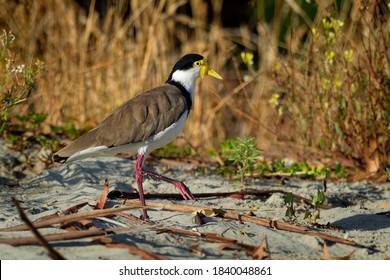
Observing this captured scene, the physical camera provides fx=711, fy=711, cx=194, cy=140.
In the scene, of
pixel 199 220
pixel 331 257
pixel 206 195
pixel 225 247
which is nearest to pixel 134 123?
pixel 206 195

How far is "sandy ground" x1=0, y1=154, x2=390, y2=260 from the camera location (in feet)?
13.1

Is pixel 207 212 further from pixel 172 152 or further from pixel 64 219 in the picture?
pixel 172 152

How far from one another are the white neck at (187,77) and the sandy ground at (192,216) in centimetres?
86

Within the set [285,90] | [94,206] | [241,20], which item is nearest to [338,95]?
[285,90]

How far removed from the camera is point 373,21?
6.27 meters

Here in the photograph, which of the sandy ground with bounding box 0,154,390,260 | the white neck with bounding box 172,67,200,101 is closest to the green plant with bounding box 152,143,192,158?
the sandy ground with bounding box 0,154,390,260

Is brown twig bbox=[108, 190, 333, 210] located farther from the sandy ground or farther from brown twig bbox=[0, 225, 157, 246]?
brown twig bbox=[0, 225, 157, 246]

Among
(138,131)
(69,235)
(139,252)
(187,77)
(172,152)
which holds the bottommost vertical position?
(172,152)

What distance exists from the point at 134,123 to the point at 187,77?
2.85 feet

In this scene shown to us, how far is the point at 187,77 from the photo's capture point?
19.7 ft

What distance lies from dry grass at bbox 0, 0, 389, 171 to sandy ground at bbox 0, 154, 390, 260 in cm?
65

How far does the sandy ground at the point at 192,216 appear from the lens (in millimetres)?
3988

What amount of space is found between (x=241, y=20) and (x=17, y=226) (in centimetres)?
1260

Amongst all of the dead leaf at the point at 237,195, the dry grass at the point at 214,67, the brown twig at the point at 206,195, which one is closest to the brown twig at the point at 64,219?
the brown twig at the point at 206,195
